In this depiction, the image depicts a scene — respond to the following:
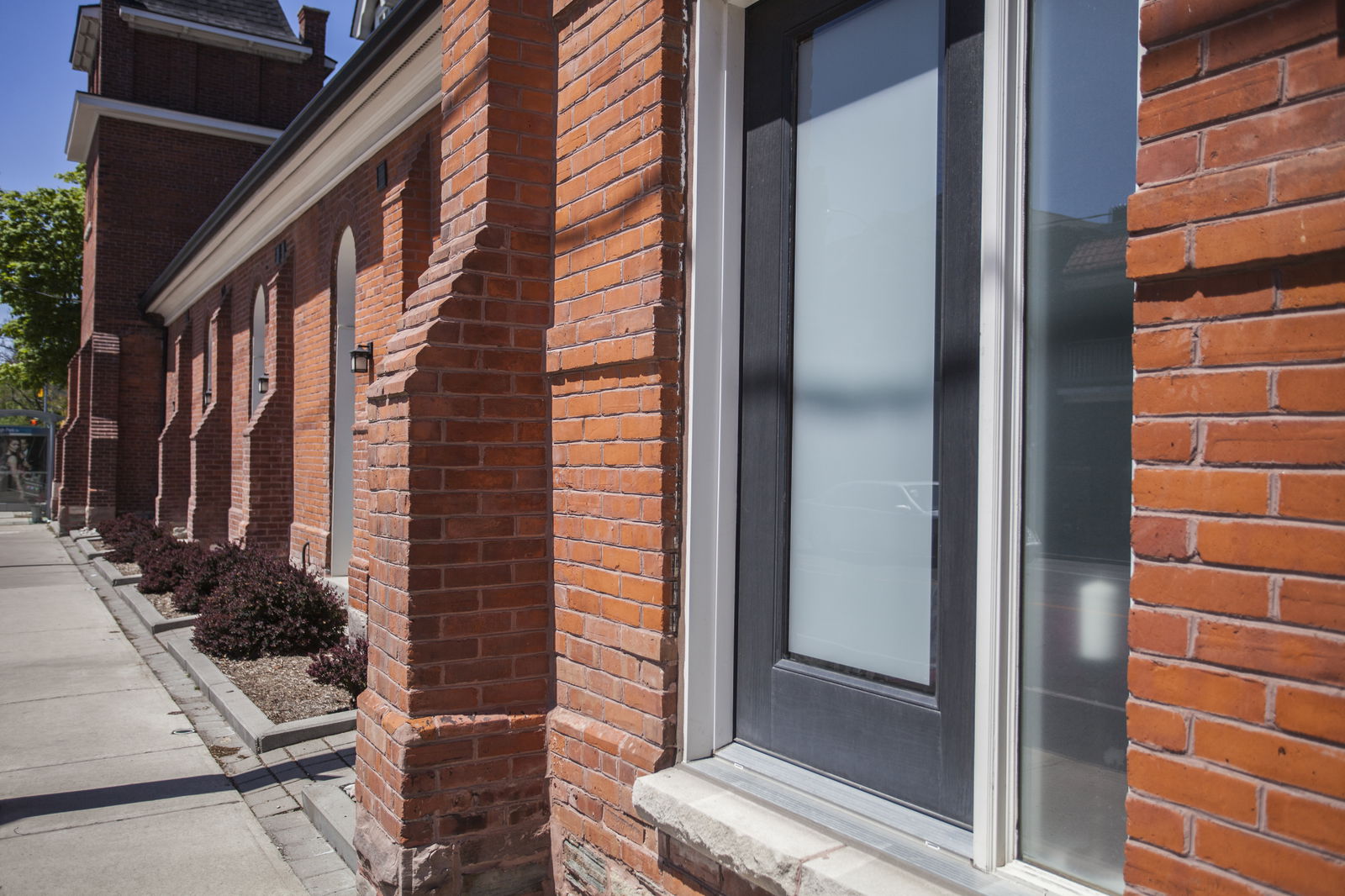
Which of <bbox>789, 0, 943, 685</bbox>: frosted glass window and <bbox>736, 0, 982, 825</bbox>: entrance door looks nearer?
<bbox>736, 0, 982, 825</bbox>: entrance door

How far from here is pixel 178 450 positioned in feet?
61.0

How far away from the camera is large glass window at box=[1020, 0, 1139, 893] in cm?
203

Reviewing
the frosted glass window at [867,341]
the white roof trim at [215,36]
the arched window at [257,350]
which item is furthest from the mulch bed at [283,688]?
the white roof trim at [215,36]

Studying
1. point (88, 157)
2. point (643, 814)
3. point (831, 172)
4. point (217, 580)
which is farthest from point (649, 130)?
point (88, 157)

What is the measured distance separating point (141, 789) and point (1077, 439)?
5.48m

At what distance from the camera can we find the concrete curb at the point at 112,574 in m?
12.9

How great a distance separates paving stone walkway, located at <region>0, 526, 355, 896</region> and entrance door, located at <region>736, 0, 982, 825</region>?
8.78ft

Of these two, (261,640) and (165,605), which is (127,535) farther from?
(261,640)

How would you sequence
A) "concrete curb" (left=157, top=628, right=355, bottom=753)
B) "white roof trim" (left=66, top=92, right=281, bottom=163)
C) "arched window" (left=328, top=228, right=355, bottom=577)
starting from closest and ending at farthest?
"concrete curb" (left=157, top=628, right=355, bottom=753) → "arched window" (left=328, top=228, right=355, bottom=577) → "white roof trim" (left=66, top=92, right=281, bottom=163)

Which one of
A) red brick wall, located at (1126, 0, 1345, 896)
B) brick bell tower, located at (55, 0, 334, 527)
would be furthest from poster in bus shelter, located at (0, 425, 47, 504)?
red brick wall, located at (1126, 0, 1345, 896)

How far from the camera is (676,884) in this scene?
2865 mm

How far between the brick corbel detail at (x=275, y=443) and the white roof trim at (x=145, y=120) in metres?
11.5

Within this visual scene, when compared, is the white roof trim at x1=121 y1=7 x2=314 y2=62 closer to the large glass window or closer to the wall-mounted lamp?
the wall-mounted lamp

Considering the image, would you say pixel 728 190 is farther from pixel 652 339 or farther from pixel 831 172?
pixel 652 339
